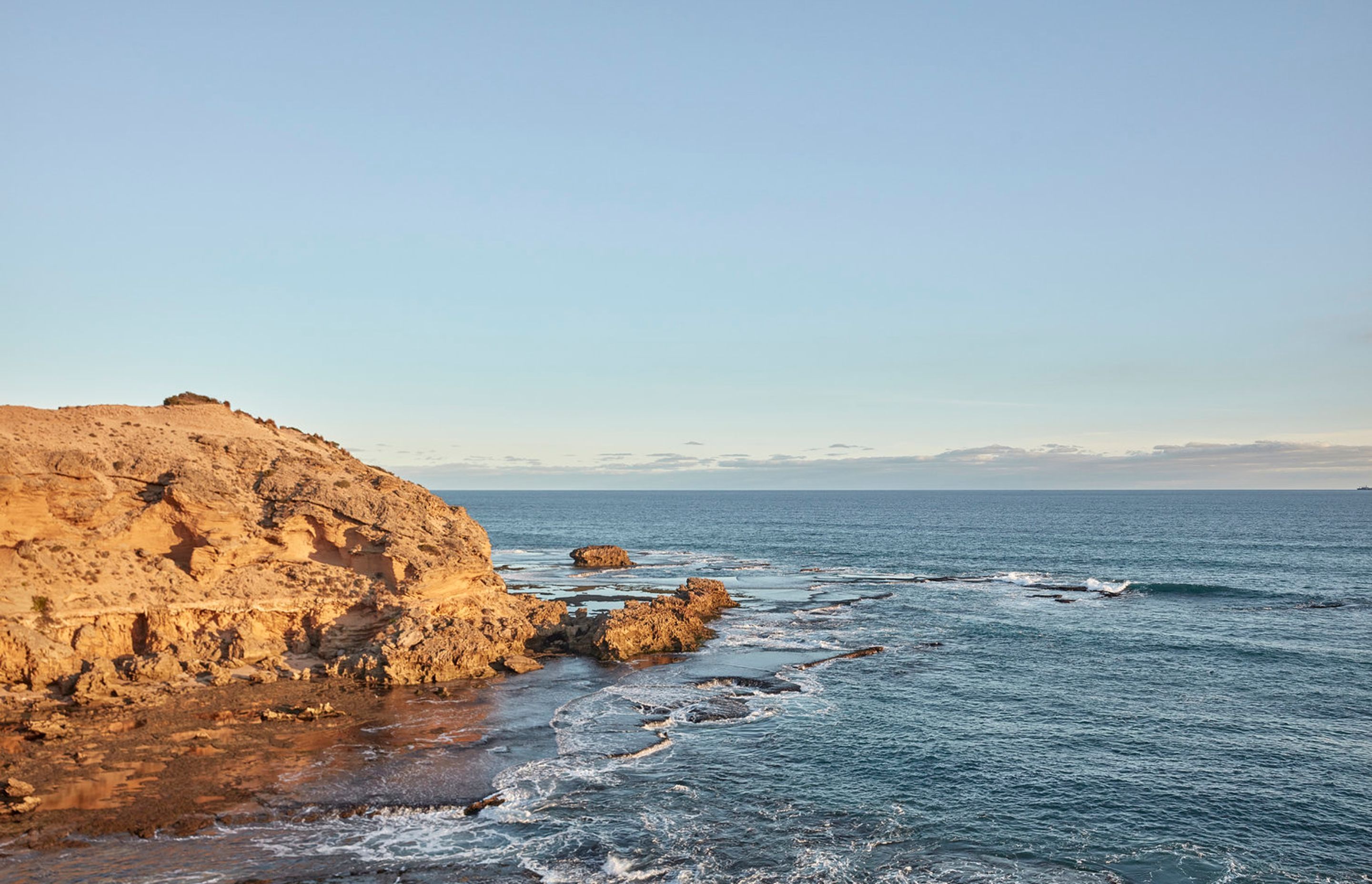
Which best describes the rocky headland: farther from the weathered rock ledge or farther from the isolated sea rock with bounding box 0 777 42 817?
the isolated sea rock with bounding box 0 777 42 817

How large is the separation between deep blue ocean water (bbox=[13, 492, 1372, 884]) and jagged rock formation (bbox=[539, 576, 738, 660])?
1690mm

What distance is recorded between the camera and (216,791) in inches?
930

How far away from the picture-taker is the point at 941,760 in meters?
28.3

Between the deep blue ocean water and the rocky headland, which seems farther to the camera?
the rocky headland

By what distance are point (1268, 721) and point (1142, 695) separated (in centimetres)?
486

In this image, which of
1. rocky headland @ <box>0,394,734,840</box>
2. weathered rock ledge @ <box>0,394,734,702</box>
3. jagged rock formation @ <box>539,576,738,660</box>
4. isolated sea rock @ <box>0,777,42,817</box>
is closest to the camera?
isolated sea rock @ <box>0,777,42,817</box>

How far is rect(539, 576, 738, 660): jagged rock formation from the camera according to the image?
43938mm

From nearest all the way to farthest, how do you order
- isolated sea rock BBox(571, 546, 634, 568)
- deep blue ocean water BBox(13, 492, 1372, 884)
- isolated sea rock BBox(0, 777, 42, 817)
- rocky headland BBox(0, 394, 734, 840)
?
1. deep blue ocean water BBox(13, 492, 1372, 884)
2. isolated sea rock BBox(0, 777, 42, 817)
3. rocky headland BBox(0, 394, 734, 840)
4. isolated sea rock BBox(571, 546, 634, 568)

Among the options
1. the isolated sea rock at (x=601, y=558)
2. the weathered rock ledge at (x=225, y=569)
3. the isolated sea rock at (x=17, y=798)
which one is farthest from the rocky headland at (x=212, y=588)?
the isolated sea rock at (x=601, y=558)

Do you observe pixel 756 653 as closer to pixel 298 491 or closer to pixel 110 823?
pixel 298 491

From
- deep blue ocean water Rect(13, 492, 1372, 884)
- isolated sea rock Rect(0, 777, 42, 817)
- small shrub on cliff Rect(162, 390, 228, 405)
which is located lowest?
deep blue ocean water Rect(13, 492, 1372, 884)

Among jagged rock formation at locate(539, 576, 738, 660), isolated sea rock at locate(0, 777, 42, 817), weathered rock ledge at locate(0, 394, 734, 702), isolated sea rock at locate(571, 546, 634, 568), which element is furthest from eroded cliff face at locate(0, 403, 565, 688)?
isolated sea rock at locate(571, 546, 634, 568)

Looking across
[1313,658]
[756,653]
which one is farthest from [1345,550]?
[756,653]

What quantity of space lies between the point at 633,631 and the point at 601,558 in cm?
4140
